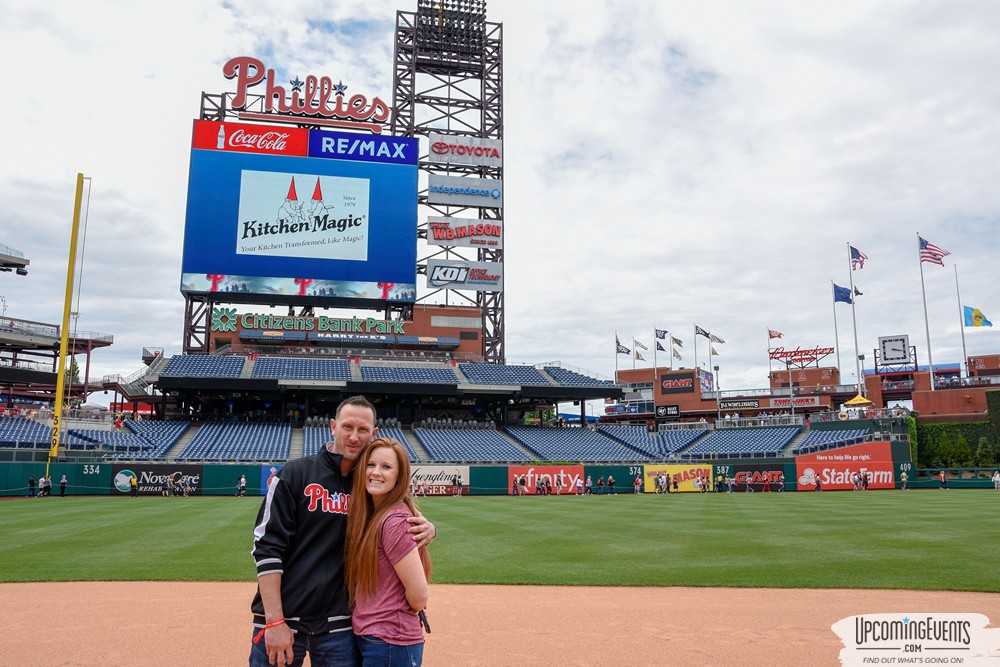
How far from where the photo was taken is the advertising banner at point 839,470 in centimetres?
4147

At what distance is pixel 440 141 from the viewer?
182 ft

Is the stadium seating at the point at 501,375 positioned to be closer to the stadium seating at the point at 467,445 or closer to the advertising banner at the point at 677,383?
the stadium seating at the point at 467,445

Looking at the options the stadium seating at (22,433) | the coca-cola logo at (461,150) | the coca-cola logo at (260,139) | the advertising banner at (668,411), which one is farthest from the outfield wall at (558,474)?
the advertising banner at (668,411)

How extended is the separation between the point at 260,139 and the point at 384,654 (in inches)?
Result: 2065

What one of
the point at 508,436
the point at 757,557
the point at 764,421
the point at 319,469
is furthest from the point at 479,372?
the point at 319,469

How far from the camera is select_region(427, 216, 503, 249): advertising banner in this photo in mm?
54000

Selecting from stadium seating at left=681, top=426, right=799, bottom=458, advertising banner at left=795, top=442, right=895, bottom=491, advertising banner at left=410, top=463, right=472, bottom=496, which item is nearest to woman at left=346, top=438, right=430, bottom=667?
advertising banner at left=410, top=463, right=472, bottom=496

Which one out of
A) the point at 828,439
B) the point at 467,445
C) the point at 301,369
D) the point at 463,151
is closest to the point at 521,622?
the point at 467,445

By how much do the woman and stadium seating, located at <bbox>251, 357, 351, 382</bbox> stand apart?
4530 cm

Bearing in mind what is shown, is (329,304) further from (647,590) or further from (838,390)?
(838,390)

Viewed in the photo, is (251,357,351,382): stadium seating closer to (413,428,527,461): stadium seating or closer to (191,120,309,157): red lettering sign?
(413,428,527,461): stadium seating

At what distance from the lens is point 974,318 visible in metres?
61.1

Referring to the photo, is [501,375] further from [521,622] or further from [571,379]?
[521,622]

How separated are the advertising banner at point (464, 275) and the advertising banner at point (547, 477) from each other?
1901 centimetres
